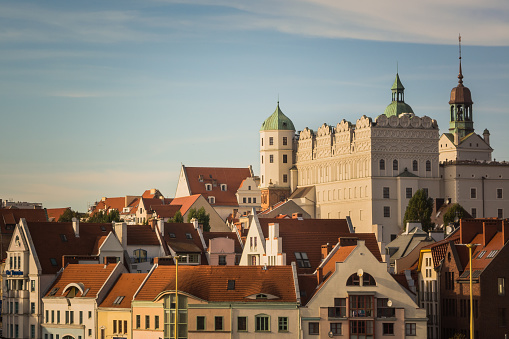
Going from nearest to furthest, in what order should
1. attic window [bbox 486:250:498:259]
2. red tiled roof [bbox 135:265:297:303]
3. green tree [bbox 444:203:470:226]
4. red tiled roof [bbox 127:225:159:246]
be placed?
red tiled roof [bbox 135:265:297:303], attic window [bbox 486:250:498:259], red tiled roof [bbox 127:225:159:246], green tree [bbox 444:203:470:226]

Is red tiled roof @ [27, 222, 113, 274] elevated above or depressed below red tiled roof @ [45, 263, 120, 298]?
above

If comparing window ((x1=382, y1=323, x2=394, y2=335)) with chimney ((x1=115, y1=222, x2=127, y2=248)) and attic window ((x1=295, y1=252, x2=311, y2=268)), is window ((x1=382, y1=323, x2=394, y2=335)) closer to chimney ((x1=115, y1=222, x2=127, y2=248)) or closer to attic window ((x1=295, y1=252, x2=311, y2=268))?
attic window ((x1=295, y1=252, x2=311, y2=268))

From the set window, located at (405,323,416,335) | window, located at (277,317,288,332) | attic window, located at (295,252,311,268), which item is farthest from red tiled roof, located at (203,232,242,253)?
window, located at (405,323,416,335)

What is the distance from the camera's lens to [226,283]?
3900 inches

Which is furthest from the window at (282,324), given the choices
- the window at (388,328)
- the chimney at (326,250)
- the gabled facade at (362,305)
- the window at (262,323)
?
the chimney at (326,250)

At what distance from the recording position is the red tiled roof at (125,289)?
4099 inches

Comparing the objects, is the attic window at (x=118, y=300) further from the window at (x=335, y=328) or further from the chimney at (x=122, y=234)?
the chimney at (x=122, y=234)

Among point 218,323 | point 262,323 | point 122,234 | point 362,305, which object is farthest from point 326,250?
point 122,234

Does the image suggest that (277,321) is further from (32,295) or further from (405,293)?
(32,295)

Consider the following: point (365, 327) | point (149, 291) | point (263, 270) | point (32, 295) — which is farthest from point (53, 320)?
point (365, 327)

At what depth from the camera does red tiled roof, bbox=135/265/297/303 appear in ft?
322

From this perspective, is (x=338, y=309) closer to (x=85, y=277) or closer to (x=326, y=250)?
(x=326, y=250)

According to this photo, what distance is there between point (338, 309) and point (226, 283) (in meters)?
8.73

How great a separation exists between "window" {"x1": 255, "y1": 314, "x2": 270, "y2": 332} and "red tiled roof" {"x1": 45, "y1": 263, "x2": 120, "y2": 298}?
16.8 meters
